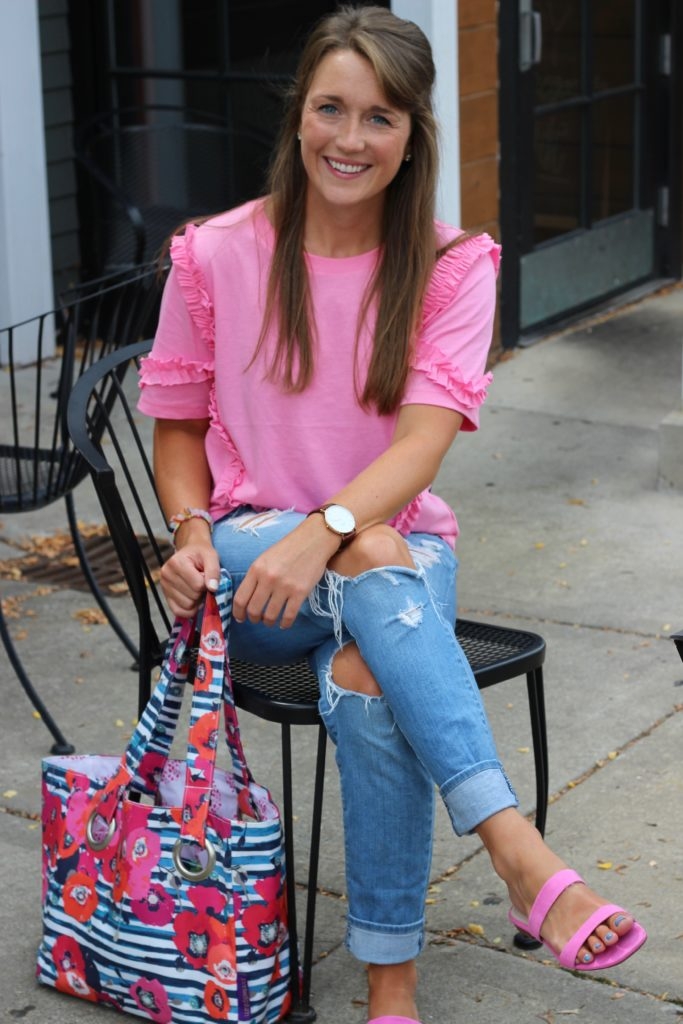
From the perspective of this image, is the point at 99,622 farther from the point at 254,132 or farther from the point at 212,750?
the point at 254,132

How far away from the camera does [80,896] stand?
2631 mm

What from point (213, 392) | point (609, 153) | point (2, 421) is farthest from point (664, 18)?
point (213, 392)

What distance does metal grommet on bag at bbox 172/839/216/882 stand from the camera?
2.49m

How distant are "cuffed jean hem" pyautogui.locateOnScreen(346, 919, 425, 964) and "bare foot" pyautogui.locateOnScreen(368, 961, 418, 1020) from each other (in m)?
0.02

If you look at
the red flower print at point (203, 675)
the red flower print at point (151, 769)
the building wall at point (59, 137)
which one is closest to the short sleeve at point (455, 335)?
the red flower print at point (203, 675)

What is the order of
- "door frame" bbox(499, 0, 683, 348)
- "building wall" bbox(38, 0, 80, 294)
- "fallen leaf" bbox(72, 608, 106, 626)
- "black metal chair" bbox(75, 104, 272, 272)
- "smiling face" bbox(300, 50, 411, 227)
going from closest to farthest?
"smiling face" bbox(300, 50, 411, 227), "fallen leaf" bbox(72, 608, 106, 626), "door frame" bbox(499, 0, 683, 348), "black metal chair" bbox(75, 104, 272, 272), "building wall" bbox(38, 0, 80, 294)

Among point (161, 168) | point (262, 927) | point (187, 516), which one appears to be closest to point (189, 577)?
point (187, 516)

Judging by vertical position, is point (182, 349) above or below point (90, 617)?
above

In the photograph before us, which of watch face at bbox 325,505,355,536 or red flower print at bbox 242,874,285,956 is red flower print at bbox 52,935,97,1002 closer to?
red flower print at bbox 242,874,285,956

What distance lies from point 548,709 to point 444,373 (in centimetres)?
119

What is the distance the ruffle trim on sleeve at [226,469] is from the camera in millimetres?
2900

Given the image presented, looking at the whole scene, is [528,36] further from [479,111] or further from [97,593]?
[97,593]

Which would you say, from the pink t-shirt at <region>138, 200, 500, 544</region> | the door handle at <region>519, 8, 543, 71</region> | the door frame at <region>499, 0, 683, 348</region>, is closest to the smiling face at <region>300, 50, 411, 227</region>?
the pink t-shirt at <region>138, 200, 500, 544</region>

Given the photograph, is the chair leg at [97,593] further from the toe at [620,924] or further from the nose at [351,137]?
the toe at [620,924]
